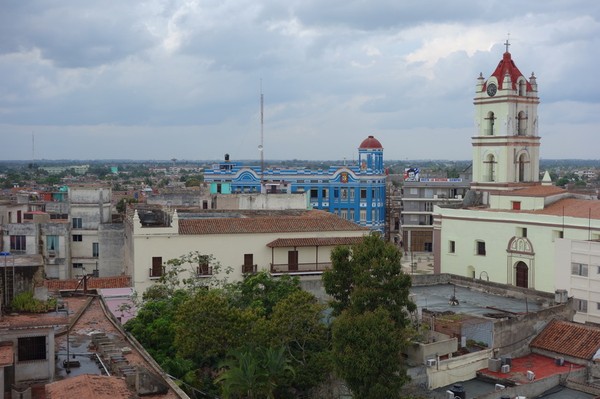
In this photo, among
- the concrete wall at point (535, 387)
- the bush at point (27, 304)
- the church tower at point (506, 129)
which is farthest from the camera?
the church tower at point (506, 129)

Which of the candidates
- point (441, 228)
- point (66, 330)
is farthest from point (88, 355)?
point (441, 228)

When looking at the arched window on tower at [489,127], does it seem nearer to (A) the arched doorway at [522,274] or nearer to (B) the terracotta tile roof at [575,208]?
(B) the terracotta tile roof at [575,208]

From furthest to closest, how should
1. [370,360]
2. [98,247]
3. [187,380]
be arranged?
[98,247] < [187,380] < [370,360]

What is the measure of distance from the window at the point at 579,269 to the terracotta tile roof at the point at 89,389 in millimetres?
22971

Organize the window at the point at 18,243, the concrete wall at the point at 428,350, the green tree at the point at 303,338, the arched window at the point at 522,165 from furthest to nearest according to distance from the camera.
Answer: the arched window at the point at 522,165 < the window at the point at 18,243 < the concrete wall at the point at 428,350 < the green tree at the point at 303,338

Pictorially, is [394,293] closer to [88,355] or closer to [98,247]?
[88,355]

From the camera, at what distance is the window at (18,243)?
39.7m

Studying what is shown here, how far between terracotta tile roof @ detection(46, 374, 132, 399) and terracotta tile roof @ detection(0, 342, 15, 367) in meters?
0.95

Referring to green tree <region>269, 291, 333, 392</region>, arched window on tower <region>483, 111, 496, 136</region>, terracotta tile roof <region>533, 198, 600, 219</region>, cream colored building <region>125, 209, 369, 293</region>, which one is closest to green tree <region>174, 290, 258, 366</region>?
green tree <region>269, 291, 333, 392</region>

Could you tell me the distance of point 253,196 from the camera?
45781mm

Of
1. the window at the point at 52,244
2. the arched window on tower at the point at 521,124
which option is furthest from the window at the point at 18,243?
the arched window on tower at the point at 521,124

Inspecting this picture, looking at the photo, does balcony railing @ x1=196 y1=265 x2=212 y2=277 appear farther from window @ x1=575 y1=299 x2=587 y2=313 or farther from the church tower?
the church tower

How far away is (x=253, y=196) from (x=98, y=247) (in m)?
9.62

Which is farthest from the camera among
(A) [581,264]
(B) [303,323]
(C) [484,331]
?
(A) [581,264]
